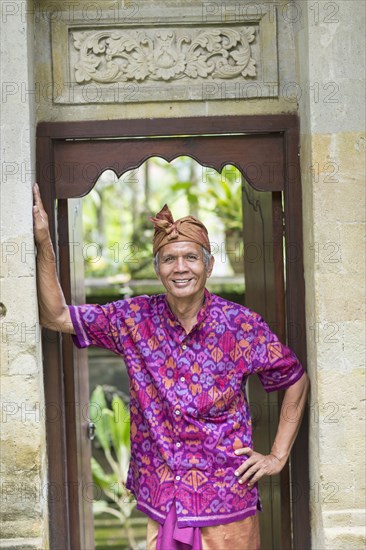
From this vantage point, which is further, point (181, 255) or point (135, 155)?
point (135, 155)

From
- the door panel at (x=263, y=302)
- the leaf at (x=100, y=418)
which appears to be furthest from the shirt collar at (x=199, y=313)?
the leaf at (x=100, y=418)

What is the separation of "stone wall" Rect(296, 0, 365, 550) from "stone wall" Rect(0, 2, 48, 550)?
3.95ft

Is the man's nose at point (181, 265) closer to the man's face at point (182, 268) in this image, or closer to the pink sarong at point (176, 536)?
the man's face at point (182, 268)

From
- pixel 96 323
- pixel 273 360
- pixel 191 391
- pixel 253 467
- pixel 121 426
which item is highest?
pixel 96 323

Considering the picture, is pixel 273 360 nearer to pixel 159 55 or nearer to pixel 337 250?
pixel 337 250

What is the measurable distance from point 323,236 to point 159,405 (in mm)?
1016

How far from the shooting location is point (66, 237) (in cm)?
410

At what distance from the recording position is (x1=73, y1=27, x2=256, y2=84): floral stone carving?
3865mm

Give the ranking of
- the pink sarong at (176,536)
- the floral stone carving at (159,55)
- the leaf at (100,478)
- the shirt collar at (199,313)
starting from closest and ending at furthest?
the pink sarong at (176,536) → the shirt collar at (199,313) → the floral stone carving at (159,55) → the leaf at (100,478)

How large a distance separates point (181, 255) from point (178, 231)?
11cm

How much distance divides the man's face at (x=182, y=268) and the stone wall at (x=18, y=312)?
57 cm

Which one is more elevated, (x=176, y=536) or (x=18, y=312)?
(x=18, y=312)

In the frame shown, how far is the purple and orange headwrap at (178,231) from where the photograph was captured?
145 inches

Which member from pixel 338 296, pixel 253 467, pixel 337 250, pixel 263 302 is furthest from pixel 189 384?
pixel 263 302
